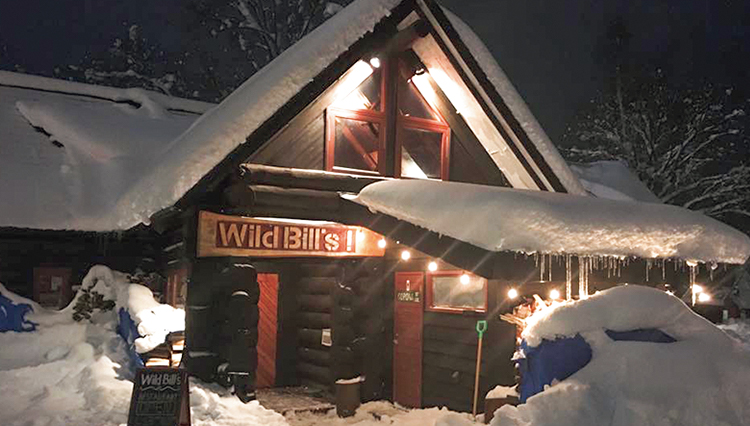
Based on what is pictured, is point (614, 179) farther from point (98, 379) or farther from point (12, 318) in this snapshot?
point (12, 318)

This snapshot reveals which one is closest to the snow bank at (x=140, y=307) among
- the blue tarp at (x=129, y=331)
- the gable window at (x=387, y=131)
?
the blue tarp at (x=129, y=331)

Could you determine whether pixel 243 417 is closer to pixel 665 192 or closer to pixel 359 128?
pixel 359 128

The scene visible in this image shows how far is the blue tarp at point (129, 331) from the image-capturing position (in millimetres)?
9891

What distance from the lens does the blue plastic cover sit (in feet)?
19.2

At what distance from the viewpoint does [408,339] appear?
1190 cm

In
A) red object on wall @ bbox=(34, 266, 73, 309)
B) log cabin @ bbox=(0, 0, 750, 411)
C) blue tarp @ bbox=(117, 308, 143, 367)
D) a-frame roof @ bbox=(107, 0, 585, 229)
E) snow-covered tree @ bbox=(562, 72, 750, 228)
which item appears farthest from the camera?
snow-covered tree @ bbox=(562, 72, 750, 228)

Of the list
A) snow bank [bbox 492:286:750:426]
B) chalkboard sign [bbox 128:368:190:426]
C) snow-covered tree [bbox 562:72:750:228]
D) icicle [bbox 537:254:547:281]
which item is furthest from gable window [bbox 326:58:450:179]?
snow-covered tree [bbox 562:72:750:228]

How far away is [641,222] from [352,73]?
16.3 ft

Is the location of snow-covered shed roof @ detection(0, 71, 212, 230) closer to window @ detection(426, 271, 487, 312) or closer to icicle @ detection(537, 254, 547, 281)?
window @ detection(426, 271, 487, 312)

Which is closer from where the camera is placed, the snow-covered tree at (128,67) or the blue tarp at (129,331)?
the blue tarp at (129,331)

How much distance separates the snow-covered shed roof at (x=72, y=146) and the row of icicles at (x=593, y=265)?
8.45 m

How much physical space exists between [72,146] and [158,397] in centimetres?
990

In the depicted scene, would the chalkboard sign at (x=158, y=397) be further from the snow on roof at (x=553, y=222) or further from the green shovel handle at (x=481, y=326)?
the green shovel handle at (x=481, y=326)

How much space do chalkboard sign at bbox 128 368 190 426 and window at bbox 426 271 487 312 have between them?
4.99 meters
